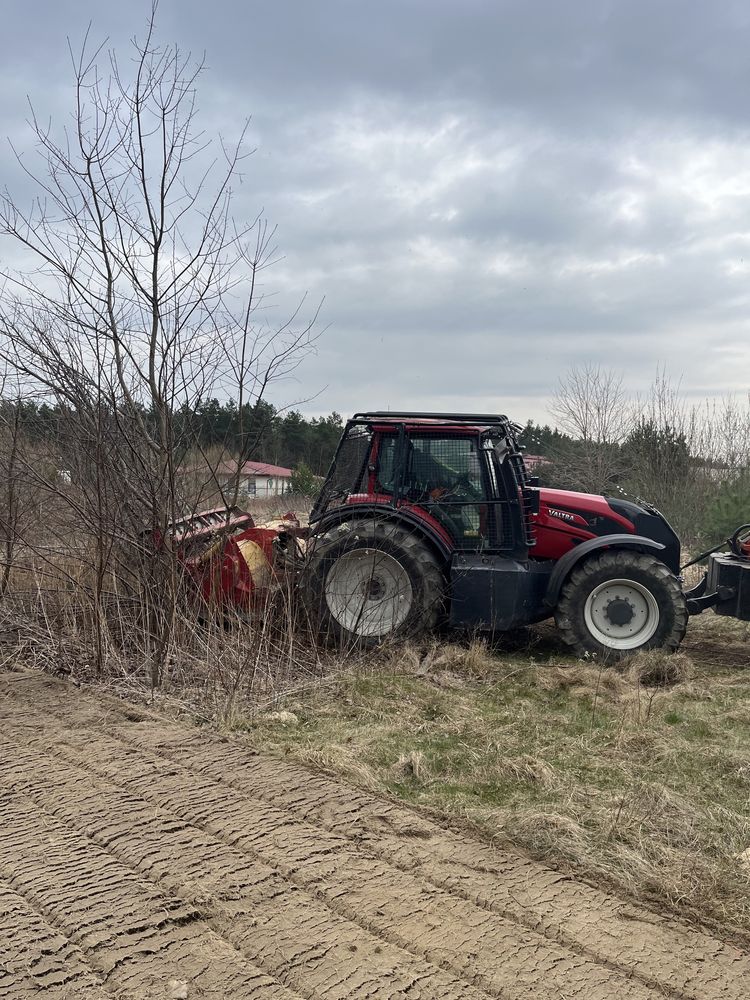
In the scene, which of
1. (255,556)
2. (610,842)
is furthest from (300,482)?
(610,842)

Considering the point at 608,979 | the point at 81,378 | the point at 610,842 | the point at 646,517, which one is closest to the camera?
the point at 608,979

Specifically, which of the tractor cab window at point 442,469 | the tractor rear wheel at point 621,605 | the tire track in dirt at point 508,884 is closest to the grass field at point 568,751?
the tire track in dirt at point 508,884

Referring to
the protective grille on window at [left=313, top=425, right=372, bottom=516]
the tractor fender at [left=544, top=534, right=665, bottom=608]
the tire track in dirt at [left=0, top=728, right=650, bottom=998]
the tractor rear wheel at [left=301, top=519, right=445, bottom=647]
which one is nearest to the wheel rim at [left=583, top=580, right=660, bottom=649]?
the tractor fender at [left=544, top=534, right=665, bottom=608]

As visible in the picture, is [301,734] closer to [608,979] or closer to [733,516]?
[608,979]

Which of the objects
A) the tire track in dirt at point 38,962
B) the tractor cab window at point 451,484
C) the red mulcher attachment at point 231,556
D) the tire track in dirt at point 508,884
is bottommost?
the tire track in dirt at point 38,962

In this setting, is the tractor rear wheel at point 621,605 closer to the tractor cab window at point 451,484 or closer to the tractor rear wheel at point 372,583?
the tractor cab window at point 451,484

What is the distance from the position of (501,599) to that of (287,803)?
11.3 feet

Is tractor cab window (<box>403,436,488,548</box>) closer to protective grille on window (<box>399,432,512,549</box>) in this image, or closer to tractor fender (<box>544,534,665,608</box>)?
protective grille on window (<box>399,432,512,549</box>)

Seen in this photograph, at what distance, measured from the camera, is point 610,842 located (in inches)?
137

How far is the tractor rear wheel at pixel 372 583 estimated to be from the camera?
22.8 ft

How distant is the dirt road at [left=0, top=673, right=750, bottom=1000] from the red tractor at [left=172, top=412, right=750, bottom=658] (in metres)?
2.87

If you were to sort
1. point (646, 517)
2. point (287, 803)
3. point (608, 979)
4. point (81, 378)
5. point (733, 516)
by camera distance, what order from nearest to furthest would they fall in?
point (608, 979) < point (287, 803) < point (81, 378) < point (646, 517) < point (733, 516)

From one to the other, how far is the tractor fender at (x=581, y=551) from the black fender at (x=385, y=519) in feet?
2.91

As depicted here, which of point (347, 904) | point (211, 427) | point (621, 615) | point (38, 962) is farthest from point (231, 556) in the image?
point (38, 962)
